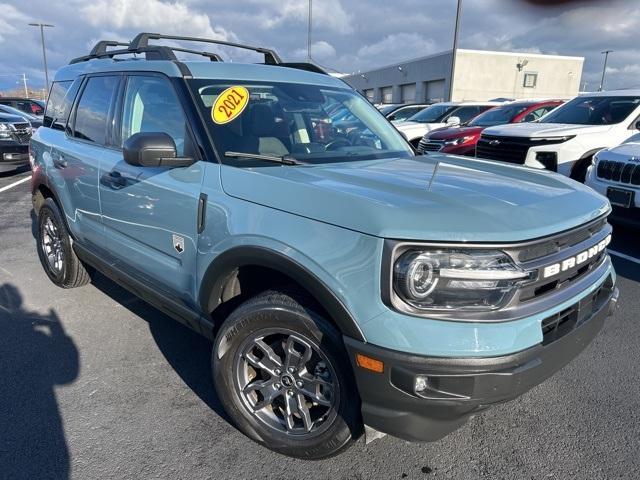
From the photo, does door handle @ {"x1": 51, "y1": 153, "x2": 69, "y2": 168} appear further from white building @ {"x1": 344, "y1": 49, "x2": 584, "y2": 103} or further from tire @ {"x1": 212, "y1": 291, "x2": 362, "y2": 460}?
white building @ {"x1": 344, "y1": 49, "x2": 584, "y2": 103}

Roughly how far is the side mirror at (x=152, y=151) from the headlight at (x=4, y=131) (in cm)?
990

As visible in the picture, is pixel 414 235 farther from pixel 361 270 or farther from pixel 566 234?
pixel 566 234

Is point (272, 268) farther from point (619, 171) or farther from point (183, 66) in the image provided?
point (619, 171)

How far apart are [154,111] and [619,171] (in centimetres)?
491

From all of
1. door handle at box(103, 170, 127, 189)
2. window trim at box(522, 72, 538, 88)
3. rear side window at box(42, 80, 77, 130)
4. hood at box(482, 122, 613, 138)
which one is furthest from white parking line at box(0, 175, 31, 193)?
window trim at box(522, 72, 538, 88)

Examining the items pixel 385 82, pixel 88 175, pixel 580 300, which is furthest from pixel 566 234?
pixel 385 82

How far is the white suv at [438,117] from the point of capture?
481 inches

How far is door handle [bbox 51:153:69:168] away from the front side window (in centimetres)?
95

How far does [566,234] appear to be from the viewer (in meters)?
2.07

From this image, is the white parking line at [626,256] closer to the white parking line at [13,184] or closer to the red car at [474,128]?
the red car at [474,128]

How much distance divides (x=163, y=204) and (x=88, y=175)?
117 cm

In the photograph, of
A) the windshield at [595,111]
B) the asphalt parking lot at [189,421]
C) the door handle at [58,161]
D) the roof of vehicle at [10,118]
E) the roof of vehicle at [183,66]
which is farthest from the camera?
the roof of vehicle at [10,118]

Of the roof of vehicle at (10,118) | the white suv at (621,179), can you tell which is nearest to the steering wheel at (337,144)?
the white suv at (621,179)

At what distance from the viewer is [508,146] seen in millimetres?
7637
